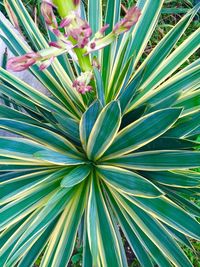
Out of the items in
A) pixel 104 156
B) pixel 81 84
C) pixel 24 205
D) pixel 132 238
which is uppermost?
pixel 81 84

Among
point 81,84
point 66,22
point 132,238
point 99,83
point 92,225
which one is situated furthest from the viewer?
point 132,238

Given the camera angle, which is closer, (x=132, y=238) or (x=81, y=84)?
(x=81, y=84)

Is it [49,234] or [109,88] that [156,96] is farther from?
[49,234]

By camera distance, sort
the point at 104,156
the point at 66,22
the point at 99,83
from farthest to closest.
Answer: the point at 104,156 < the point at 99,83 < the point at 66,22

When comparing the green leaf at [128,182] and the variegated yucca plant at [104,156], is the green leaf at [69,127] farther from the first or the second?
the green leaf at [128,182]

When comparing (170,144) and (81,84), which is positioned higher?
(81,84)

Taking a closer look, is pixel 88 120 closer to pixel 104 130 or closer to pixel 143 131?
pixel 104 130

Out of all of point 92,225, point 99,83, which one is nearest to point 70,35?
point 99,83

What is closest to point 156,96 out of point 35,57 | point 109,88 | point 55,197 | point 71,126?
point 109,88
